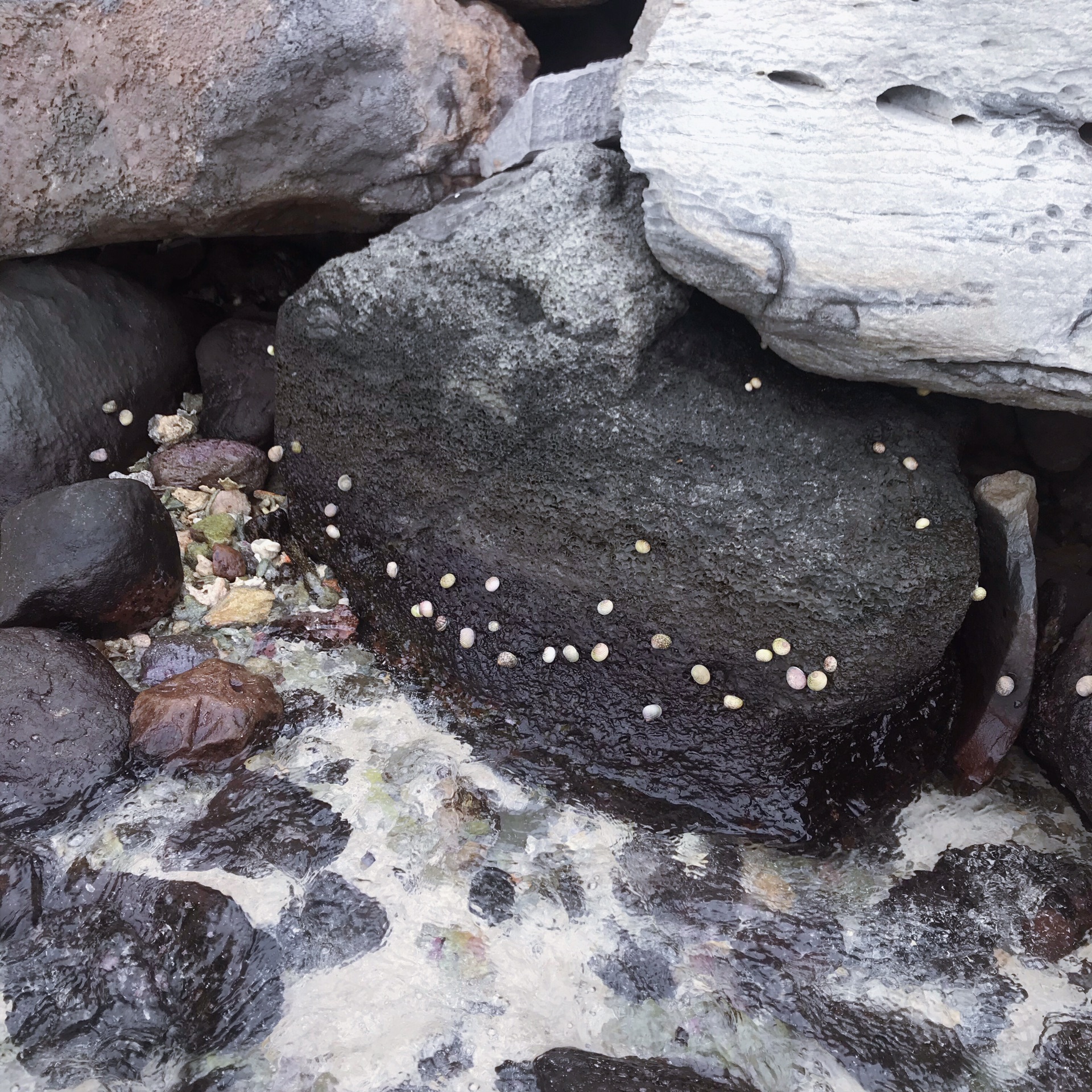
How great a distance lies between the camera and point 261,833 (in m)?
2.93

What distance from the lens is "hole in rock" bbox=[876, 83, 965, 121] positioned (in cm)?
250

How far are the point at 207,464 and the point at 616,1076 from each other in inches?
120

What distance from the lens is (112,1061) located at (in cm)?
243

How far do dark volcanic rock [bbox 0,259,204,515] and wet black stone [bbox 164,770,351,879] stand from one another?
5.79 feet

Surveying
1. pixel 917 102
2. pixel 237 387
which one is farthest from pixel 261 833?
pixel 917 102

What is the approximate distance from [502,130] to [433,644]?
2189mm

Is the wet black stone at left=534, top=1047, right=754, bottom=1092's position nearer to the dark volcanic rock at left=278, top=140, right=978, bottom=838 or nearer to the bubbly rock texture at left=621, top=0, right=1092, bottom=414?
the dark volcanic rock at left=278, top=140, right=978, bottom=838

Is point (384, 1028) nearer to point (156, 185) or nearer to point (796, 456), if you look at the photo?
point (796, 456)

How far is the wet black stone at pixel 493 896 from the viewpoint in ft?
9.15

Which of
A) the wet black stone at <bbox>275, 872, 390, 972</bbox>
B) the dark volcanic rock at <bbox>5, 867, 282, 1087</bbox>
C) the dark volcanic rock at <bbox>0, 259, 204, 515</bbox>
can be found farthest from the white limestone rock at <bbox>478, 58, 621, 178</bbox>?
the dark volcanic rock at <bbox>5, 867, 282, 1087</bbox>

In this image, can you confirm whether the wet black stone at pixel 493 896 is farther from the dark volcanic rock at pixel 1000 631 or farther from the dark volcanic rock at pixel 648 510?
the dark volcanic rock at pixel 1000 631

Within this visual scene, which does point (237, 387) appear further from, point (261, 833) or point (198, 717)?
point (261, 833)

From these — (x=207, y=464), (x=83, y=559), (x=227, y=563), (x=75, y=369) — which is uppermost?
(x=75, y=369)

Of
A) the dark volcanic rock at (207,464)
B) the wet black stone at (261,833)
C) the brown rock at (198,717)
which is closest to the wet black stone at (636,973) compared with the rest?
the wet black stone at (261,833)
